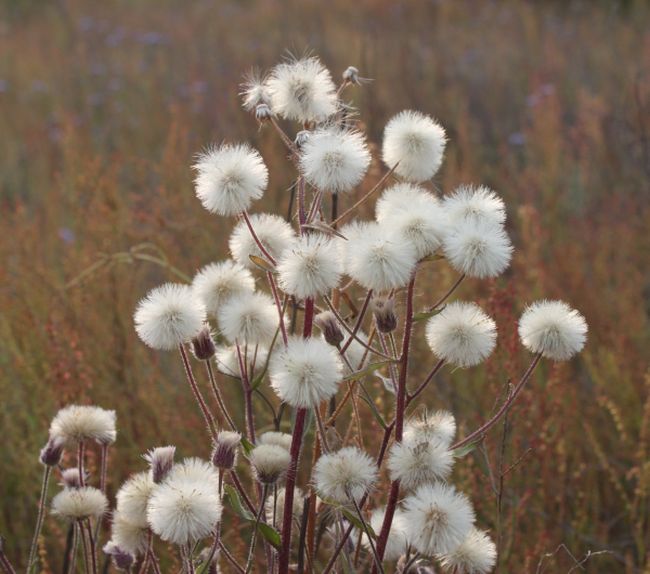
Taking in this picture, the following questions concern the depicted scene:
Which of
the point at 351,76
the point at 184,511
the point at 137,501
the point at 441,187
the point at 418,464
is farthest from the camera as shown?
the point at 441,187

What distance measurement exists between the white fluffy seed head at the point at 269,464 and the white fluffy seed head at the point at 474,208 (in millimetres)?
455

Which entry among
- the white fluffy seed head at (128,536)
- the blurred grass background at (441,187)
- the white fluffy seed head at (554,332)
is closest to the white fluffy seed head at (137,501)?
the white fluffy seed head at (128,536)

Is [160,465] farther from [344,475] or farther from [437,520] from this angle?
[437,520]

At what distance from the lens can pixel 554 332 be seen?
1.40 meters

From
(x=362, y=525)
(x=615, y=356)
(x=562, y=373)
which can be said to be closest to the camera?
(x=362, y=525)

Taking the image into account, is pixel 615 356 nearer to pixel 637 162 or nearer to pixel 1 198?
pixel 637 162

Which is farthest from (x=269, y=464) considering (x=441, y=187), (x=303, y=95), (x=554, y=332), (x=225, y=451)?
(x=441, y=187)

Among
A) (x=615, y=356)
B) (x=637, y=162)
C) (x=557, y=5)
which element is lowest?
(x=615, y=356)

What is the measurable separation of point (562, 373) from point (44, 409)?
4.99 feet

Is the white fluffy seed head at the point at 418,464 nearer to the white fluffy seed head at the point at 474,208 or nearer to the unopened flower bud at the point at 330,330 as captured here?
the unopened flower bud at the point at 330,330

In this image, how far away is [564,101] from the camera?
244 inches

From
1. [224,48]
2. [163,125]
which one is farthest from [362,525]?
[224,48]

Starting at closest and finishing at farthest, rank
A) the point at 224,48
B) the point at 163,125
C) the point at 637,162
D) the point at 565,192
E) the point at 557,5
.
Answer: the point at 637,162
the point at 565,192
the point at 163,125
the point at 224,48
the point at 557,5

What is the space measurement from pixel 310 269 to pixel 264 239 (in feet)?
0.87
